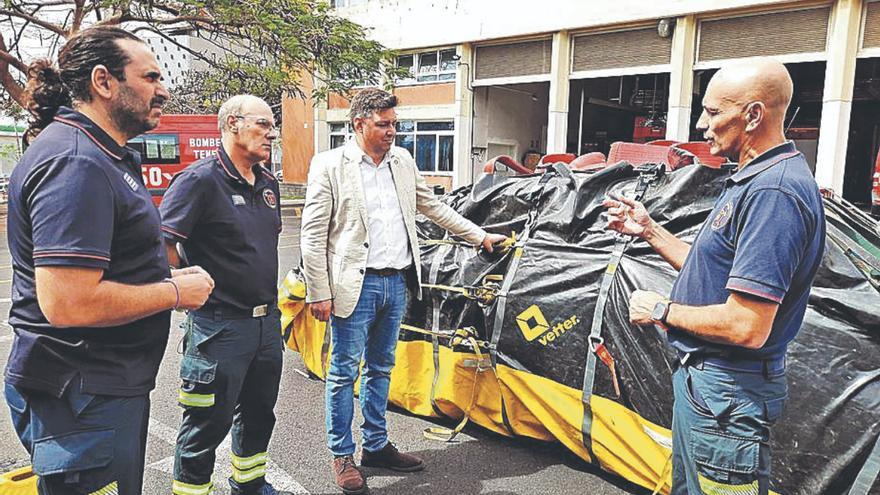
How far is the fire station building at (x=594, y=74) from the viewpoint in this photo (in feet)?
48.9

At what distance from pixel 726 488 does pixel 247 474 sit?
A: 2.05 metres

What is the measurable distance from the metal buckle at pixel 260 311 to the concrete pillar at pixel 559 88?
17.0 metres

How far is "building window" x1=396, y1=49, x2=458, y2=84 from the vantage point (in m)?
21.7

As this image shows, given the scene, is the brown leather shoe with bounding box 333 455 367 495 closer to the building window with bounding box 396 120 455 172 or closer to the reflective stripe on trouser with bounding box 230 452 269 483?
the reflective stripe on trouser with bounding box 230 452 269 483

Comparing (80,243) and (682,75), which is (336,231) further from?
(682,75)

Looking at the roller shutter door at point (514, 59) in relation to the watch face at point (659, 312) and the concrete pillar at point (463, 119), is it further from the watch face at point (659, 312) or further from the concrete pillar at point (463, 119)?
the watch face at point (659, 312)

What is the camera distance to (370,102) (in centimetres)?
312

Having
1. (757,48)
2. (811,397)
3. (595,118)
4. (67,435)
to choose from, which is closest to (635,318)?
(811,397)

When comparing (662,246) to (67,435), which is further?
(662,246)

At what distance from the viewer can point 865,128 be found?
19.9 meters

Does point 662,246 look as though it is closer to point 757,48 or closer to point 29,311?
point 29,311

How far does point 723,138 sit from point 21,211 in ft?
6.70

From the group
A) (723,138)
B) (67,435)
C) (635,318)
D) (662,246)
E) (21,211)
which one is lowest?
(67,435)

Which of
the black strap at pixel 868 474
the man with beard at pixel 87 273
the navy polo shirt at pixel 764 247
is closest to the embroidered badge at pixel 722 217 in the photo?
the navy polo shirt at pixel 764 247
